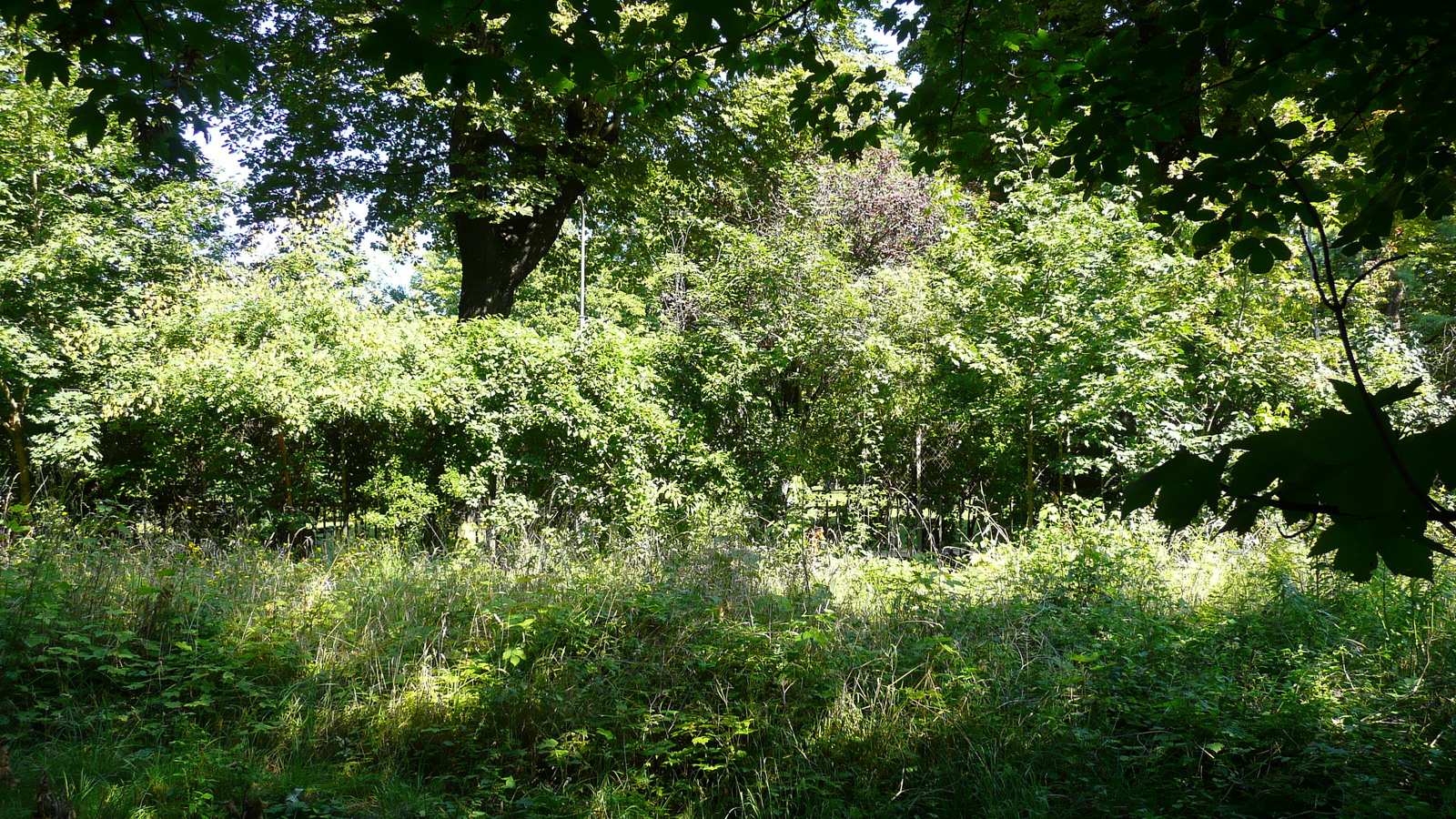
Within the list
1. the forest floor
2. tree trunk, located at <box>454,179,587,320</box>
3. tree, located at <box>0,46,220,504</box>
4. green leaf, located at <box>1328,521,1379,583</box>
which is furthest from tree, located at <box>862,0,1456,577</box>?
tree, located at <box>0,46,220,504</box>

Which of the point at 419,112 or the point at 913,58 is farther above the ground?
the point at 419,112

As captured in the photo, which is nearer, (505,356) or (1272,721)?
(1272,721)

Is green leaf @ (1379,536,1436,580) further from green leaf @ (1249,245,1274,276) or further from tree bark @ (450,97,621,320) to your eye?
tree bark @ (450,97,621,320)

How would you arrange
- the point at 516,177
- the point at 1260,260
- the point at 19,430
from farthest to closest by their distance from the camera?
the point at 516,177 < the point at 19,430 < the point at 1260,260

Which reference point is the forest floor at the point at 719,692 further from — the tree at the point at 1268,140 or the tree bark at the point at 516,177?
the tree bark at the point at 516,177

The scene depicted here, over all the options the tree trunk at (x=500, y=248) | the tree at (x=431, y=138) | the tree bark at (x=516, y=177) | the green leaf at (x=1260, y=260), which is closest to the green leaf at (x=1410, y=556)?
the green leaf at (x=1260, y=260)

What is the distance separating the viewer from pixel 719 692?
382 cm

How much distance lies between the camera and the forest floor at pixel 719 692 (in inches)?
124

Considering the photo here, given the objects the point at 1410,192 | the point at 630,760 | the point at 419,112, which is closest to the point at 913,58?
the point at 1410,192

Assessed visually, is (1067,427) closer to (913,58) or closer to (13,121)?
(913,58)

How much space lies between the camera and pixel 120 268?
981 cm

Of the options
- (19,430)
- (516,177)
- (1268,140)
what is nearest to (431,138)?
→ (516,177)

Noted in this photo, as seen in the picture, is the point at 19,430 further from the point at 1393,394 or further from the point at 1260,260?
the point at 1393,394

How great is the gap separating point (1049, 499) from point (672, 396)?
184 inches
